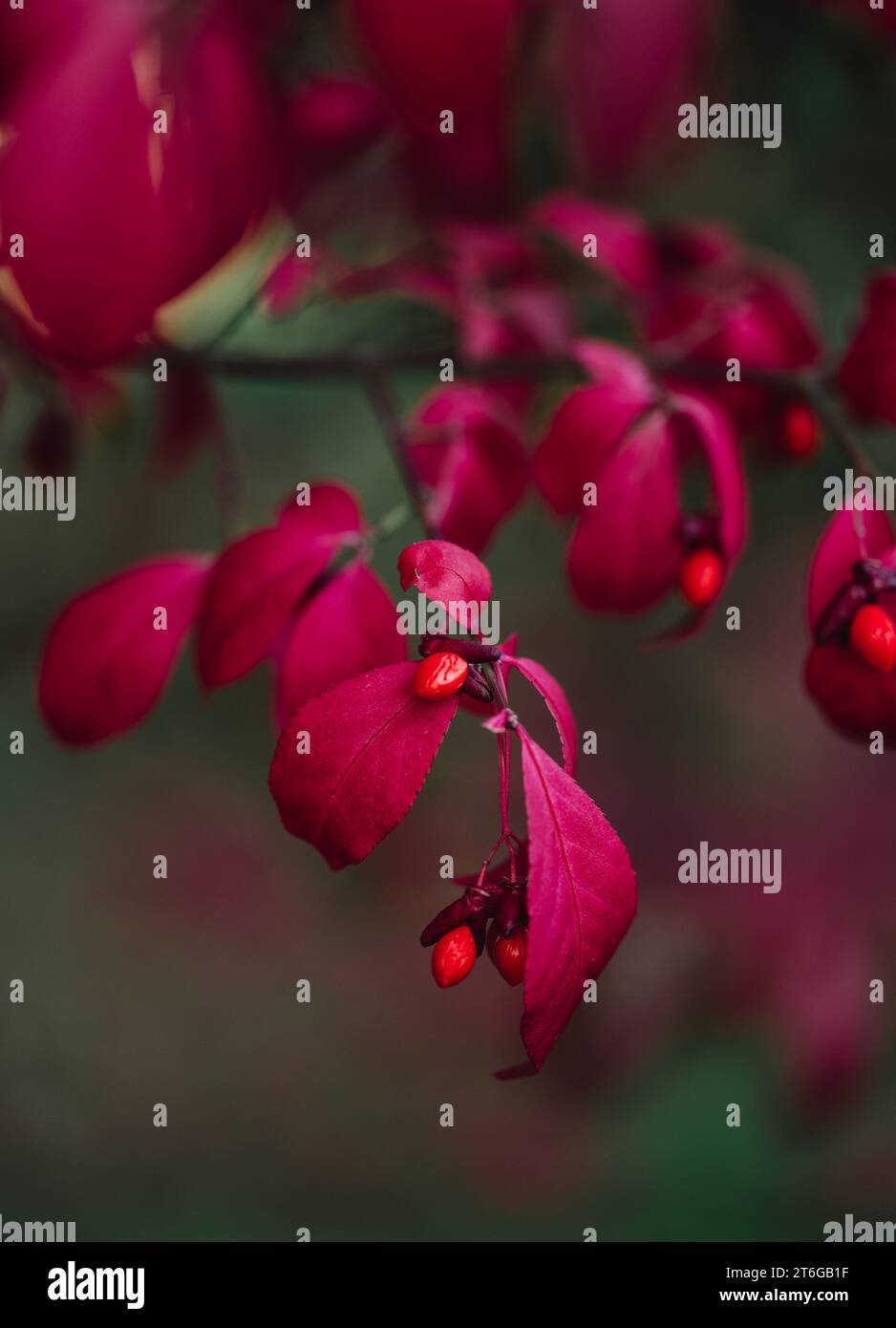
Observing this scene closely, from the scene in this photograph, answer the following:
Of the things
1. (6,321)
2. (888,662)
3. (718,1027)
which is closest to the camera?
(888,662)

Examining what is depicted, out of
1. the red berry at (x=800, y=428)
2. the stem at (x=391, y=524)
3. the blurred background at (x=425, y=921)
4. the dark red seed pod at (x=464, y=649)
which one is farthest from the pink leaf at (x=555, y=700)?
the blurred background at (x=425, y=921)

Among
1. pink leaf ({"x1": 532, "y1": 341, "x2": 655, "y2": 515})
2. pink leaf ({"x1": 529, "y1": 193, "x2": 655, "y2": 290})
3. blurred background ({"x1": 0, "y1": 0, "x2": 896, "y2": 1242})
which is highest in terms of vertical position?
pink leaf ({"x1": 529, "y1": 193, "x2": 655, "y2": 290})

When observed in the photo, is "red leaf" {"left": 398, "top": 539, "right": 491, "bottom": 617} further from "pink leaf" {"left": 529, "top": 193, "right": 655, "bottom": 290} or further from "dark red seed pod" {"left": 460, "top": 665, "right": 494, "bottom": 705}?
"pink leaf" {"left": 529, "top": 193, "right": 655, "bottom": 290}

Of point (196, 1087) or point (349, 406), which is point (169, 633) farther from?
point (196, 1087)

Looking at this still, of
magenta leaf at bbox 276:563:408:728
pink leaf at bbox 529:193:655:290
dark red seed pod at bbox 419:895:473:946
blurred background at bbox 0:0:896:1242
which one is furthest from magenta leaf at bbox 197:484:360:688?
blurred background at bbox 0:0:896:1242
